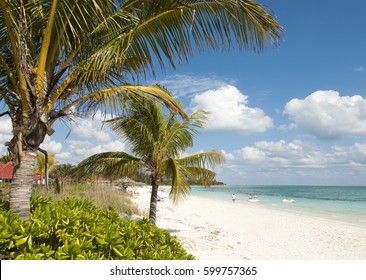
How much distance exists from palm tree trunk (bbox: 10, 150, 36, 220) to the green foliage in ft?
0.58

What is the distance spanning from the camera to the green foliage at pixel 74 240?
3010 mm

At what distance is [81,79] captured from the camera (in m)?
5.09

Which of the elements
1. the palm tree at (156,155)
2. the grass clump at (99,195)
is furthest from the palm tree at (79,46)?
the grass clump at (99,195)

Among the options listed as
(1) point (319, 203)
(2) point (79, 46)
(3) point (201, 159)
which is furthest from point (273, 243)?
(1) point (319, 203)

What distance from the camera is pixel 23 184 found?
4.35 m

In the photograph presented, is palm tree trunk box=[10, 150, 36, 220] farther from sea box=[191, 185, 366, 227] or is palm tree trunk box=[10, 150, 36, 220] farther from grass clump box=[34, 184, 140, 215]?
sea box=[191, 185, 366, 227]

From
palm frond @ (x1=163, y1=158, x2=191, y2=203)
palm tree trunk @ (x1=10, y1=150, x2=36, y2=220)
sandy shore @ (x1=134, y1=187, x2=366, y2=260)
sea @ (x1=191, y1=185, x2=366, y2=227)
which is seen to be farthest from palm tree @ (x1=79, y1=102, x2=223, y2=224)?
sea @ (x1=191, y1=185, x2=366, y2=227)

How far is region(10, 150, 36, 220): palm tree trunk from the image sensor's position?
4262 mm

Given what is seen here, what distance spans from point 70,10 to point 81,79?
41.7 inches

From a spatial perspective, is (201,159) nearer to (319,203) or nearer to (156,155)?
(156,155)

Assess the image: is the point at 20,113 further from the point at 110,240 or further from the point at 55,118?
the point at 110,240

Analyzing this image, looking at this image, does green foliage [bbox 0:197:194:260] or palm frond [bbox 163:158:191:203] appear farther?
palm frond [bbox 163:158:191:203]

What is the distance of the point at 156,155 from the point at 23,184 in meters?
6.02

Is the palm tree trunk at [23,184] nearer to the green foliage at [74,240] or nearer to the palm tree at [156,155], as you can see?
the green foliage at [74,240]
